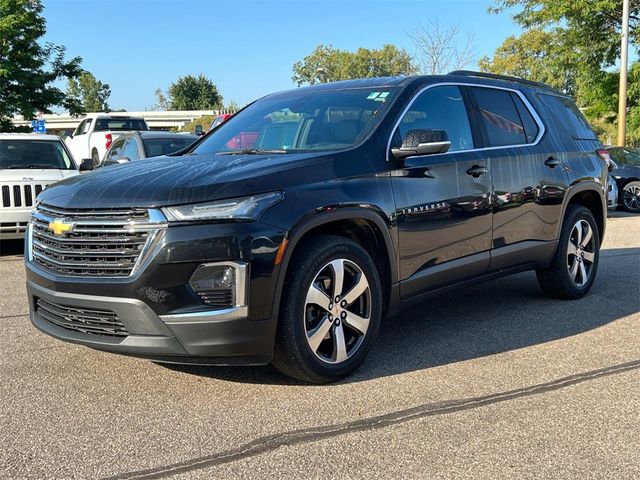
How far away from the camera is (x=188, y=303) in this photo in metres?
3.35

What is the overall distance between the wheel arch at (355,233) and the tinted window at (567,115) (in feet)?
9.03

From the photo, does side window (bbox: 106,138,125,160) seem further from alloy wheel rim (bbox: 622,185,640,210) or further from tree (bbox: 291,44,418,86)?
tree (bbox: 291,44,418,86)

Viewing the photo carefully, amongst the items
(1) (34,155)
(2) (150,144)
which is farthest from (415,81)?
(1) (34,155)

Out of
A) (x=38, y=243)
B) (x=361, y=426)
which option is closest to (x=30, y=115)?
(x=38, y=243)

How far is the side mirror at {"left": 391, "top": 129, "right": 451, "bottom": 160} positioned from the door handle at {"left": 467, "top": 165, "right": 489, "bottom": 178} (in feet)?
1.94

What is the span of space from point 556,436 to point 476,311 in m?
2.49

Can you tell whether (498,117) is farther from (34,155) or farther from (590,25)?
(590,25)

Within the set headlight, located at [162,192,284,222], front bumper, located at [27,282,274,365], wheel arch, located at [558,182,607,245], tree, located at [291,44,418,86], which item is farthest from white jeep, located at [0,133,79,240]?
tree, located at [291,44,418,86]

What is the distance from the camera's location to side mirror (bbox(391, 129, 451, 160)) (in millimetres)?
4145

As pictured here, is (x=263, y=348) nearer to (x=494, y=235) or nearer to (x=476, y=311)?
(x=494, y=235)

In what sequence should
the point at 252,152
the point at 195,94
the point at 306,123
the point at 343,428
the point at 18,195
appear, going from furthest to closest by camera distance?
the point at 195,94 → the point at 18,195 → the point at 306,123 → the point at 252,152 → the point at 343,428

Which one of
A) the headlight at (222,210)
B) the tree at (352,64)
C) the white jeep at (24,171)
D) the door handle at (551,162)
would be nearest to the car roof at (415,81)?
the door handle at (551,162)

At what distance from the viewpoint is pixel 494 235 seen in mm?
4965

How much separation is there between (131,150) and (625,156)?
11784 mm
